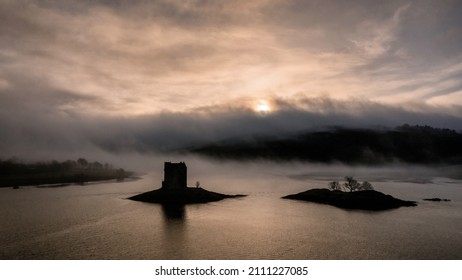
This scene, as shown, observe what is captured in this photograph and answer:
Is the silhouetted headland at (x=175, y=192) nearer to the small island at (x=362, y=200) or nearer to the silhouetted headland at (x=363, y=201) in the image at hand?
the small island at (x=362, y=200)

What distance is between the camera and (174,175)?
3600 inches

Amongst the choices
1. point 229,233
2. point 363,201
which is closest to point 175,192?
point 229,233

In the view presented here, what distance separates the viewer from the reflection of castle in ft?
296

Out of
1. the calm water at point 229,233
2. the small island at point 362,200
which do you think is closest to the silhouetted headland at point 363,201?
the small island at point 362,200

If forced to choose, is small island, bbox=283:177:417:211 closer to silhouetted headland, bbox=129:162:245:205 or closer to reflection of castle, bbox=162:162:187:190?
silhouetted headland, bbox=129:162:245:205

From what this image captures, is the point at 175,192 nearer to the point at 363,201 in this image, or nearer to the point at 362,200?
the point at 362,200

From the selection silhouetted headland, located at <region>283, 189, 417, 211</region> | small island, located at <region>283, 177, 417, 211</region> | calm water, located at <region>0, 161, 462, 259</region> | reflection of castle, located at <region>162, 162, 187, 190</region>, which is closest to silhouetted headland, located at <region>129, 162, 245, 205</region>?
reflection of castle, located at <region>162, 162, 187, 190</region>

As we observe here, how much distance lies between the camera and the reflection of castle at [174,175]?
9025 centimetres

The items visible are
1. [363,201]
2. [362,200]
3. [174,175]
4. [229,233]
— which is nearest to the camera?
[229,233]

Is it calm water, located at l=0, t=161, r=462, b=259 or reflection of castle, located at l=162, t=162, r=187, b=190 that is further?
reflection of castle, located at l=162, t=162, r=187, b=190

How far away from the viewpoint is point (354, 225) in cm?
5881
